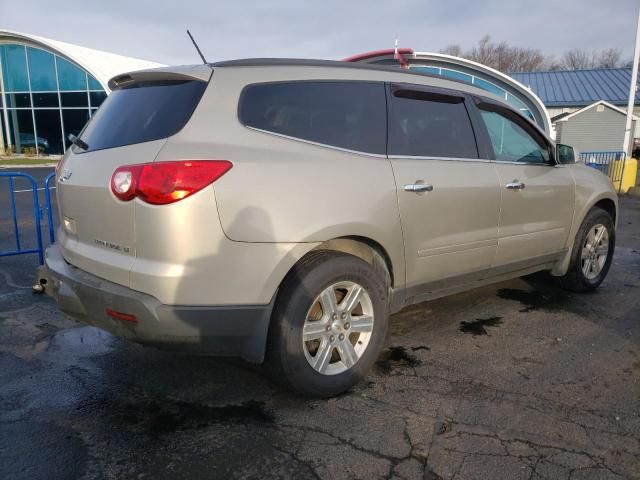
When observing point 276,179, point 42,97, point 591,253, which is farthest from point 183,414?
point 42,97

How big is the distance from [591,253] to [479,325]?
173cm

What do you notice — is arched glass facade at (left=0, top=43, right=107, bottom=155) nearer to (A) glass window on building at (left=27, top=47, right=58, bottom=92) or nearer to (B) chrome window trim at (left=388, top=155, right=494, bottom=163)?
(A) glass window on building at (left=27, top=47, right=58, bottom=92)

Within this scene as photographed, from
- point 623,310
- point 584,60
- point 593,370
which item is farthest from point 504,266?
point 584,60

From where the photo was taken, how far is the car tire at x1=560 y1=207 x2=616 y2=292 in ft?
16.6

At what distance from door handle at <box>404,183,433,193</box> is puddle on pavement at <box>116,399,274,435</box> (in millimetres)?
1598

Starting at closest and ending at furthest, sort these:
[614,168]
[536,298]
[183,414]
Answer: [183,414] → [536,298] → [614,168]

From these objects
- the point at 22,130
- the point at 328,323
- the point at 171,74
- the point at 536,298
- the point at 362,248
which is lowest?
the point at 536,298

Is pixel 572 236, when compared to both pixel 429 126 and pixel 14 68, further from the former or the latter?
pixel 14 68

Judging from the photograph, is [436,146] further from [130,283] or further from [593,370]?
[130,283]

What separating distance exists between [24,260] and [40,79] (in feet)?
92.1

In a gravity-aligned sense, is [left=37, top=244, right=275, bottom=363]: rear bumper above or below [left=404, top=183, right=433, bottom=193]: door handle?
below

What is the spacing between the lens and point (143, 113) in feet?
9.80

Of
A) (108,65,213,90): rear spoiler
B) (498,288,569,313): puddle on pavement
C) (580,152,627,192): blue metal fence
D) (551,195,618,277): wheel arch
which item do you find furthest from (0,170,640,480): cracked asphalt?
(580,152,627,192): blue metal fence

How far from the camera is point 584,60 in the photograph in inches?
2783
